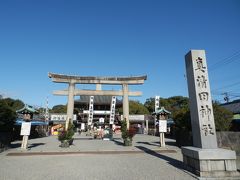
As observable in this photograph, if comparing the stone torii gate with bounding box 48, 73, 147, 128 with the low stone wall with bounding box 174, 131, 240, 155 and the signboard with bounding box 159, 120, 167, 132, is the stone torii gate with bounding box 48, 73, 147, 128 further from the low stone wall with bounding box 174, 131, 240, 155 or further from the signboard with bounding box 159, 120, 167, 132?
the low stone wall with bounding box 174, 131, 240, 155

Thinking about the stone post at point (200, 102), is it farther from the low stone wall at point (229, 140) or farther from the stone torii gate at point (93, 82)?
the stone torii gate at point (93, 82)

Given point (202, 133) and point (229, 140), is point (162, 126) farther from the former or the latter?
point (202, 133)

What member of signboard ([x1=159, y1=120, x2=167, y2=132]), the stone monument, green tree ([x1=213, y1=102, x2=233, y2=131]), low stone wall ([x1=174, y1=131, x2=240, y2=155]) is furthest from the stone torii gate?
the stone monument

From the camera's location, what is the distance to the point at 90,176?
7004 mm

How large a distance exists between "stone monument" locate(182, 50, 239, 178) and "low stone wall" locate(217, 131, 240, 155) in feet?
20.7

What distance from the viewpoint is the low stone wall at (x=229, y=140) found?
1242 cm

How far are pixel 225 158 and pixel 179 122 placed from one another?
10.9 meters

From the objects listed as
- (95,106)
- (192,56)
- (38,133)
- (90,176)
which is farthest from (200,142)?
(95,106)

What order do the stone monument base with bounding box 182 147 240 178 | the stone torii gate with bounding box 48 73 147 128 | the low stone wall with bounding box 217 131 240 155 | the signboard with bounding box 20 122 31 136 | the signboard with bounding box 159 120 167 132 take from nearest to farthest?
1. the stone monument base with bounding box 182 147 240 178
2. the low stone wall with bounding box 217 131 240 155
3. the signboard with bounding box 20 122 31 136
4. the signboard with bounding box 159 120 167 132
5. the stone torii gate with bounding box 48 73 147 128

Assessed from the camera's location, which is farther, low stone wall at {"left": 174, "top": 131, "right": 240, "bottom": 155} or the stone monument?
low stone wall at {"left": 174, "top": 131, "right": 240, "bottom": 155}

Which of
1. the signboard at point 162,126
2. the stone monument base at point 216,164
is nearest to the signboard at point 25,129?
the signboard at point 162,126

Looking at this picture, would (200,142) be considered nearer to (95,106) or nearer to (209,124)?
(209,124)

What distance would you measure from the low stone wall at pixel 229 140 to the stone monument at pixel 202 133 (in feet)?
20.7

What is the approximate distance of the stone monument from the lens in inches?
263
